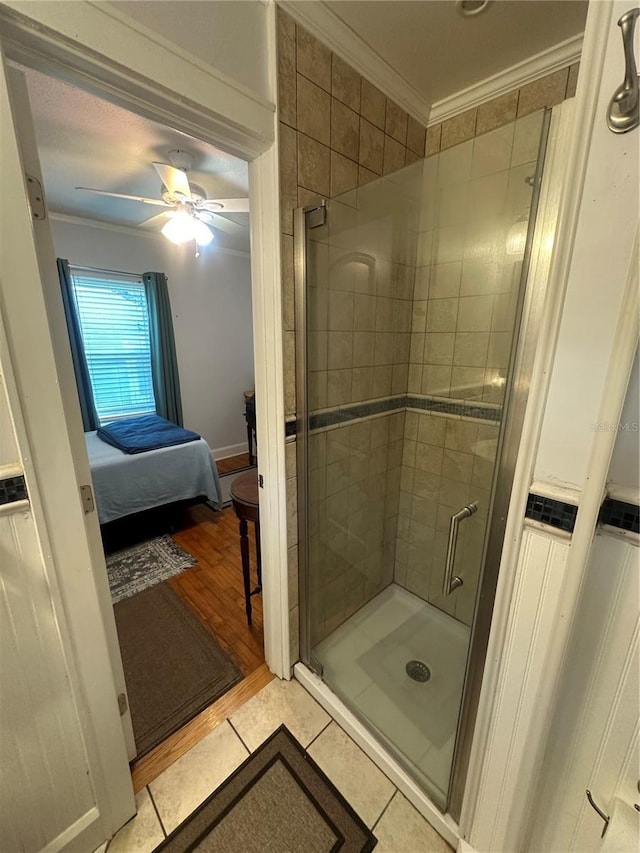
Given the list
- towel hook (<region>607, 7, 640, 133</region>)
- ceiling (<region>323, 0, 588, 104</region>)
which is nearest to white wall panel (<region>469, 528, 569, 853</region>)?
towel hook (<region>607, 7, 640, 133</region>)

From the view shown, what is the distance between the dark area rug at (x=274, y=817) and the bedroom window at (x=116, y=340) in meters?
3.44

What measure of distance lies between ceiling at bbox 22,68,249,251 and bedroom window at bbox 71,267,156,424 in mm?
740

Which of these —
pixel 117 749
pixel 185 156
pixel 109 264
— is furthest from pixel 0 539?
pixel 109 264

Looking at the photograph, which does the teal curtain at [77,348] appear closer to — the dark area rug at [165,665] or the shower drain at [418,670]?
the dark area rug at [165,665]

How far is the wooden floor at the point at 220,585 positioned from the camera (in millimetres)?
1775

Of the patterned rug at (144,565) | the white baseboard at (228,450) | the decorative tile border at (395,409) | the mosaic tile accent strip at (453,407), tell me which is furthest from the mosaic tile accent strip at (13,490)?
the white baseboard at (228,450)

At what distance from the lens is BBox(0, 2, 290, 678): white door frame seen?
73 cm

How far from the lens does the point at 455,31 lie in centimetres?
118

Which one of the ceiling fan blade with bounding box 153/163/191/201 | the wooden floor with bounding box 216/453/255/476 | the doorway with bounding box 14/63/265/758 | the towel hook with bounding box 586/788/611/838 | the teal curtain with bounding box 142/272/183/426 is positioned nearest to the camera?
the towel hook with bounding box 586/788/611/838

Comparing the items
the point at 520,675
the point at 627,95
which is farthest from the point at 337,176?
the point at 520,675

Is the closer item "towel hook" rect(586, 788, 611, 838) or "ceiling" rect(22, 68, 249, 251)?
"towel hook" rect(586, 788, 611, 838)

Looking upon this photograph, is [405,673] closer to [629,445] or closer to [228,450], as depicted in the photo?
[629,445]

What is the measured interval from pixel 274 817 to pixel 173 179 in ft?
9.32

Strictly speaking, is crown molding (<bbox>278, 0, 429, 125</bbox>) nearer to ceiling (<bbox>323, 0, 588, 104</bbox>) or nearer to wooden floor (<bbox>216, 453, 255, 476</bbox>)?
ceiling (<bbox>323, 0, 588, 104</bbox>)
